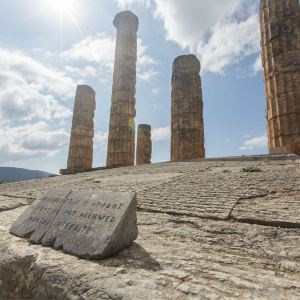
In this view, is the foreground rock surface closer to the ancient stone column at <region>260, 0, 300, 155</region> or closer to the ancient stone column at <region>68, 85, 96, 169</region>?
the ancient stone column at <region>260, 0, 300, 155</region>

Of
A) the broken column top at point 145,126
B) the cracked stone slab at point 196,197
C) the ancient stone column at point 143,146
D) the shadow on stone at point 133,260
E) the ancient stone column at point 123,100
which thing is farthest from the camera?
the broken column top at point 145,126

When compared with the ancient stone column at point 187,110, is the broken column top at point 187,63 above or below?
above

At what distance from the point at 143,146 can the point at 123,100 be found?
274 inches

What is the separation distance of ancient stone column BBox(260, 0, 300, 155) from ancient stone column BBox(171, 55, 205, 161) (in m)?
3.39

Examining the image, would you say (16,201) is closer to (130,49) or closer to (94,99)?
(130,49)

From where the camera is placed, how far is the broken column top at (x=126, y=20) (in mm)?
16281

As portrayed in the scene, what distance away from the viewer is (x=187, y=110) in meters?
13.4

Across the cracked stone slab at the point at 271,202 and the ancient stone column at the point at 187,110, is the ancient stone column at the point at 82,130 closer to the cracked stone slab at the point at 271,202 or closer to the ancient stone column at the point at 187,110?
the ancient stone column at the point at 187,110

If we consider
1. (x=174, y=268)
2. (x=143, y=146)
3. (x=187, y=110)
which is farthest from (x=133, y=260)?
(x=143, y=146)

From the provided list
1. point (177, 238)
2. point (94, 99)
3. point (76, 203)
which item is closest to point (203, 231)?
point (177, 238)

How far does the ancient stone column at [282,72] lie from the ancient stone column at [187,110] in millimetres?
3390

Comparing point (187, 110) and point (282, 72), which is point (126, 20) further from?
point (282, 72)

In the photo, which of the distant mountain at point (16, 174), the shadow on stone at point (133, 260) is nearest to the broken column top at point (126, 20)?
the shadow on stone at point (133, 260)

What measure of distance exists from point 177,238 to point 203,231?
0.23 meters
